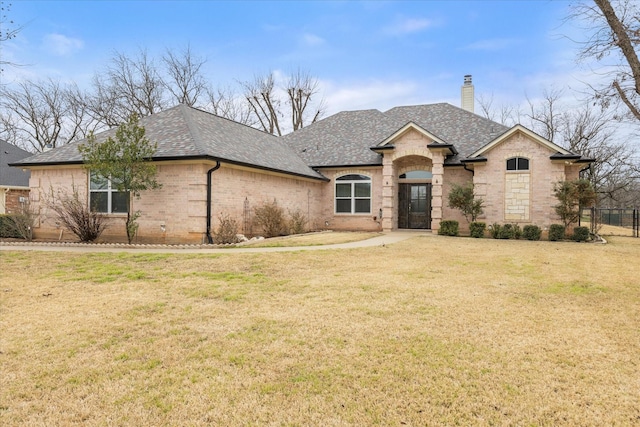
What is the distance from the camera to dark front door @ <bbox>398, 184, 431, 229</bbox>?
68.4 ft

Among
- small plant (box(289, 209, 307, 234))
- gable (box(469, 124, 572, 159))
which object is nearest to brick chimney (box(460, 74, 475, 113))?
gable (box(469, 124, 572, 159))

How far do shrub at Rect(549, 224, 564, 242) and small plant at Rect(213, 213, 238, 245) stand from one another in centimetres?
1298

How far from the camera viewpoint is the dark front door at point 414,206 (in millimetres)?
20859

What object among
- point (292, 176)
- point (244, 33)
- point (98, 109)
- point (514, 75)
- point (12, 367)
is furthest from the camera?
point (98, 109)

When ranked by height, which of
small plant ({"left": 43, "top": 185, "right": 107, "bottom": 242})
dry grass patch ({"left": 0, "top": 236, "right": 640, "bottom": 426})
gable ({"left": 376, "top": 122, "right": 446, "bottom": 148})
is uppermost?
gable ({"left": 376, "top": 122, "right": 446, "bottom": 148})

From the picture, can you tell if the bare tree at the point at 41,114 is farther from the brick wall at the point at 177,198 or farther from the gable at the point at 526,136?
the gable at the point at 526,136

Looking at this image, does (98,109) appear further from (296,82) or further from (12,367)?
→ (12,367)

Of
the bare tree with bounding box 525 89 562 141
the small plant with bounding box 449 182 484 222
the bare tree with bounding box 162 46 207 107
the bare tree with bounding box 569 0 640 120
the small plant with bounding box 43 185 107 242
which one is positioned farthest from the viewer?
the bare tree with bounding box 162 46 207 107

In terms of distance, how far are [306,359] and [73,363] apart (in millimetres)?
2278

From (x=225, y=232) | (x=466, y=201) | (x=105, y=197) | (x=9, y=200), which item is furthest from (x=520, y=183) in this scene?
(x=9, y=200)

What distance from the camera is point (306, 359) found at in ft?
12.9

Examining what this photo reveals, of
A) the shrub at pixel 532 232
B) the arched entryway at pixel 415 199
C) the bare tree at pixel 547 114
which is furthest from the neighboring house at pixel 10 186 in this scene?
the bare tree at pixel 547 114

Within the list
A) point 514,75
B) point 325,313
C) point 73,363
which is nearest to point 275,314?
point 325,313

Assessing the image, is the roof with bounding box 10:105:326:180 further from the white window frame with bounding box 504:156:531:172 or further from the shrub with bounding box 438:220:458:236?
the white window frame with bounding box 504:156:531:172
